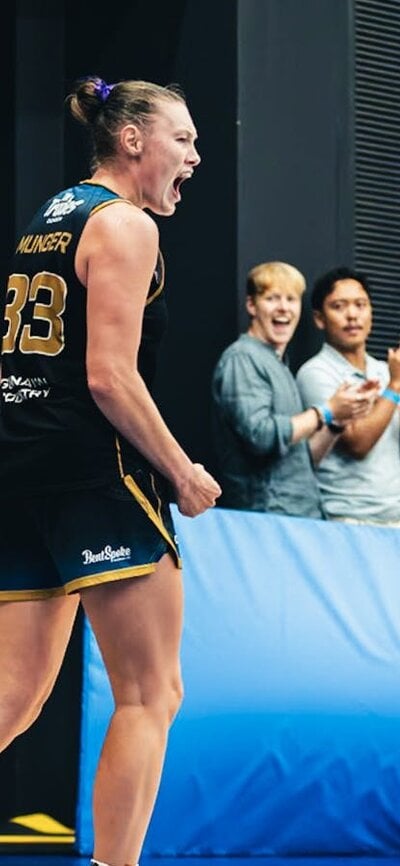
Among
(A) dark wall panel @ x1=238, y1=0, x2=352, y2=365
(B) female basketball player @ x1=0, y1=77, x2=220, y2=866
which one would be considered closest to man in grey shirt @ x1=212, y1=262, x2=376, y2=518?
(A) dark wall panel @ x1=238, y1=0, x2=352, y2=365

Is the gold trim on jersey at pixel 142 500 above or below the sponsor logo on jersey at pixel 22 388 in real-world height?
below

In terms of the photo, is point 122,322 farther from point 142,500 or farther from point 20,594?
point 20,594

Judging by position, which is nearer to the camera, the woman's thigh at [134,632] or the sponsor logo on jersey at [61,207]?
the woman's thigh at [134,632]

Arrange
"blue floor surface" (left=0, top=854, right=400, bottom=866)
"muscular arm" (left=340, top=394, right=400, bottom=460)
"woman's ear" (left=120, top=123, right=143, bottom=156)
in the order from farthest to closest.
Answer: "muscular arm" (left=340, top=394, right=400, bottom=460) → "blue floor surface" (left=0, top=854, right=400, bottom=866) → "woman's ear" (left=120, top=123, right=143, bottom=156)

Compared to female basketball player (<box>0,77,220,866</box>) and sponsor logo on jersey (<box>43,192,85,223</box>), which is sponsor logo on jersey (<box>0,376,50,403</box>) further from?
sponsor logo on jersey (<box>43,192,85,223</box>)

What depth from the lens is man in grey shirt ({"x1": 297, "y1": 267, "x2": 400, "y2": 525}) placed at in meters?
6.91

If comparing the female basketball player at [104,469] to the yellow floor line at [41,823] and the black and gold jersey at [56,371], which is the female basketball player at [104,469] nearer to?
the black and gold jersey at [56,371]

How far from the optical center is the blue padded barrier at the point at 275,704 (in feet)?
18.8

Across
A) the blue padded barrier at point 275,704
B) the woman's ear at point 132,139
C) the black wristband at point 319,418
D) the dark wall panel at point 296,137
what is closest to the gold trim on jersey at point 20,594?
the woman's ear at point 132,139

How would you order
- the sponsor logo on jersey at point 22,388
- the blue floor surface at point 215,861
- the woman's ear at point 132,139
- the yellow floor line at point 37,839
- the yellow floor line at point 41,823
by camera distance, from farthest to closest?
the yellow floor line at point 41,823
the yellow floor line at point 37,839
the blue floor surface at point 215,861
the woman's ear at point 132,139
the sponsor logo on jersey at point 22,388

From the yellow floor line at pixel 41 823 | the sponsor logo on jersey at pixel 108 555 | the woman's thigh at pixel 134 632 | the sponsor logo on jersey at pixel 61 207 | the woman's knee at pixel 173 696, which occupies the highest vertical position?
Result: the sponsor logo on jersey at pixel 61 207

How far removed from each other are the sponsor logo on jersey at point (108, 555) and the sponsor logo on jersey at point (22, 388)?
0.36 meters

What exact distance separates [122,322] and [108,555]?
1.57 feet

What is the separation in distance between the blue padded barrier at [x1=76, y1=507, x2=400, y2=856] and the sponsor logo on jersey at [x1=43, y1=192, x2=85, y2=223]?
84.2 inches
